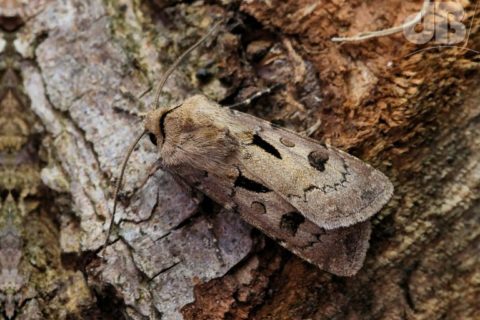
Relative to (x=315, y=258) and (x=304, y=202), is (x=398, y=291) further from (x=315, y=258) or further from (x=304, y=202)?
(x=304, y=202)

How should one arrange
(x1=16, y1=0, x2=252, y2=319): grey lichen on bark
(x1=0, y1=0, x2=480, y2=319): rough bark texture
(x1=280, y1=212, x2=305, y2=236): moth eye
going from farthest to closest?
(x1=280, y1=212, x2=305, y2=236): moth eye
(x1=16, y1=0, x2=252, y2=319): grey lichen on bark
(x1=0, y1=0, x2=480, y2=319): rough bark texture

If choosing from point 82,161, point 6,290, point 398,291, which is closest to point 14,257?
point 6,290

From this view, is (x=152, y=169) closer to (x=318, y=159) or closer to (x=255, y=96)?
(x=255, y=96)

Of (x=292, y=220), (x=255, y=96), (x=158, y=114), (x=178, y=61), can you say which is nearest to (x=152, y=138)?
(x=158, y=114)

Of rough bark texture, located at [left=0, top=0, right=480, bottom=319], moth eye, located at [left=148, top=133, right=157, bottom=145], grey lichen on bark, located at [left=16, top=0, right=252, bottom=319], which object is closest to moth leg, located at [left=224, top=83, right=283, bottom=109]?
rough bark texture, located at [left=0, top=0, right=480, bottom=319]

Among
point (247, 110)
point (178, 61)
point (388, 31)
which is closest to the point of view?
point (388, 31)

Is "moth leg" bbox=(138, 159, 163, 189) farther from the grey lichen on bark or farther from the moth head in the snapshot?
the moth head
